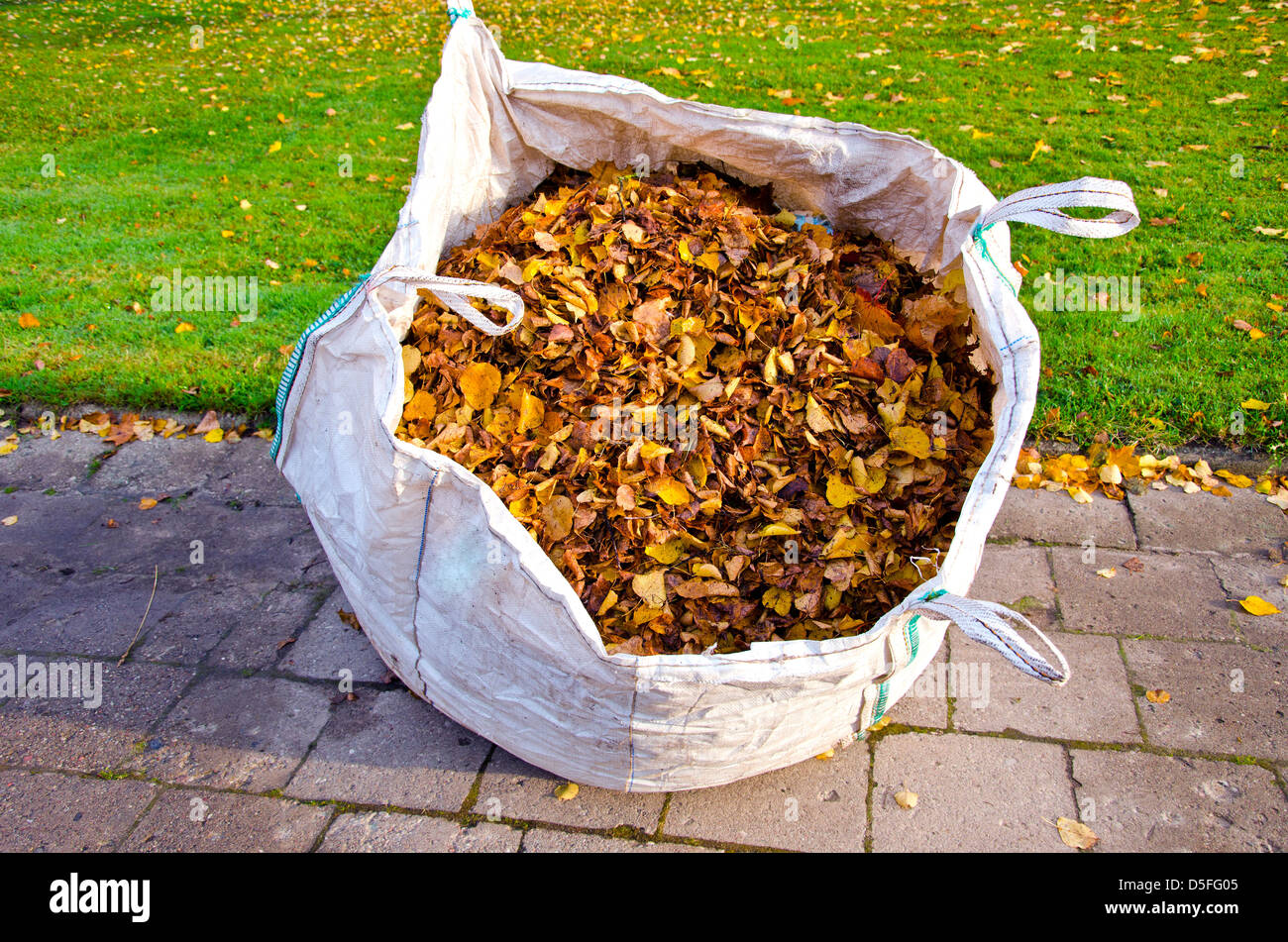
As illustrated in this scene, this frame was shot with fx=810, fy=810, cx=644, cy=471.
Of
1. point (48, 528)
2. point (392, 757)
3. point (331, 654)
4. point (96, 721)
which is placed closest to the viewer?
point (392, 757)

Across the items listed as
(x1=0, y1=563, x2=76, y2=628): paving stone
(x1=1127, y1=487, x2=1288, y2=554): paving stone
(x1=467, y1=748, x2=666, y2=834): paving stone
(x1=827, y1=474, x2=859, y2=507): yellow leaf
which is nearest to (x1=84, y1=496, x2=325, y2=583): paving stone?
(x1=0, y1=563, x2=76, y2=628): paving stone

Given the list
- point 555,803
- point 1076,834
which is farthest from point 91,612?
point 1076,834

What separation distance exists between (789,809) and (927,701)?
20.7 inches

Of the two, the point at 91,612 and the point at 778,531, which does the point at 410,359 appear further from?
the point at 91,612

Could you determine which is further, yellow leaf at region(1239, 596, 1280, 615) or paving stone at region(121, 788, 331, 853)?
yellow leaf at region(1239, 596, 1280, 615)

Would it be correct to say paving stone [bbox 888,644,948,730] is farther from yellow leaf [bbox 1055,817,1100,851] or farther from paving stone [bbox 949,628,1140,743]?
yellow leaf [bbox 1055,817,1100,851]

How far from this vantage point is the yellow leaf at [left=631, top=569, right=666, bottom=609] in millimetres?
1914

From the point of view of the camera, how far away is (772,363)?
2197 millimetres

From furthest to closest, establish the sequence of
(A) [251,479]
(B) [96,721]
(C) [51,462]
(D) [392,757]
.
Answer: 1. (C) [51,462]
2. (A) [251,479]
3. (B) [96,721]
4. (D) [392,757]

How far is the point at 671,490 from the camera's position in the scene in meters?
2.03

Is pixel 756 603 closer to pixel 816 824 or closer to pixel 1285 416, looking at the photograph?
pixel 816 824

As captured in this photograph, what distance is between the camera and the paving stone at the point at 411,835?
189 cm

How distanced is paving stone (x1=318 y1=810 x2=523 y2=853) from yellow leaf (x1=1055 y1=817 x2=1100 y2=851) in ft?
4.15
